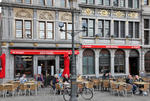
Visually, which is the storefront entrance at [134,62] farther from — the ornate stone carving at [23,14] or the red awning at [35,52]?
the ornate stone carving at [23,14]

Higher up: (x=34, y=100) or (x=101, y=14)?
(x=101, y=14)

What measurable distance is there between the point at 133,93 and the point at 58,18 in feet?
37.5

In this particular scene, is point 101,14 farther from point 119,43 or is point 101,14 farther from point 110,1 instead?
point 119,43

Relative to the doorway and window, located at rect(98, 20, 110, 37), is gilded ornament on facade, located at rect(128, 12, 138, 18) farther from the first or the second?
the doorway

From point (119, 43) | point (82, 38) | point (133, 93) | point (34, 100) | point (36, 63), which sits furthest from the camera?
point (119, 43)

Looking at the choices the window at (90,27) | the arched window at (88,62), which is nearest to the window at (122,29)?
the window at (90,27)

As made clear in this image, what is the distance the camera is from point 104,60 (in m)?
24.3

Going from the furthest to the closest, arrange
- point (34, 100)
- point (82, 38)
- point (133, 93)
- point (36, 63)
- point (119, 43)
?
1. point (119, 43)
2. point (82, 38)
3. point (36, 63)
4. point (133, 93)
5. point (34, 100)

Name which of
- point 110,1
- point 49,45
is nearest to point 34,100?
point 49,45

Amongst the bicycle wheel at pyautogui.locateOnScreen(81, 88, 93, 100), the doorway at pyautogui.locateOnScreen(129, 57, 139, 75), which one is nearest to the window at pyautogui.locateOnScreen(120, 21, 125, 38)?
the doorway at pyautogui.locateOnScreen(129, 57, 139, 75)

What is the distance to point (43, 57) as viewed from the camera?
21.6m

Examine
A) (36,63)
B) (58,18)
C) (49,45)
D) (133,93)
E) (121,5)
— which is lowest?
(133,93)

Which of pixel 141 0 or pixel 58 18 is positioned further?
pixel 141 0

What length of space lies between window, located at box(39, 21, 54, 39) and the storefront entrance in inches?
421
